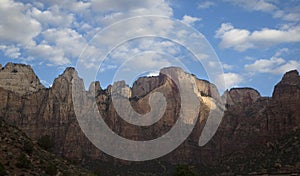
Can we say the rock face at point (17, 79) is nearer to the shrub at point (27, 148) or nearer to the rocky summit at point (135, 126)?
the rocky summit at point (135, 126)

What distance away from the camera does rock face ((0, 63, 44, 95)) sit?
193 meters

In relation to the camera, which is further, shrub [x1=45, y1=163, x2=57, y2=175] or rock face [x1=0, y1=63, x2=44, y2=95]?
rock face [x1=0, y1=63, x2=44, y2=95]

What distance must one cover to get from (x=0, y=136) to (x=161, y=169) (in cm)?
9654

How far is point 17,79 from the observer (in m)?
193

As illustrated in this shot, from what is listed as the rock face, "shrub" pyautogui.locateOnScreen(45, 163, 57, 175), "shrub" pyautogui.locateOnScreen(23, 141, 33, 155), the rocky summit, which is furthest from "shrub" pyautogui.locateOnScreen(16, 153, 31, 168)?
the rock face

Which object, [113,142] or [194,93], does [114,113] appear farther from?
[194,93]

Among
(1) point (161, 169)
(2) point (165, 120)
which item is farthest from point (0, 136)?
(2) point (165, 120)

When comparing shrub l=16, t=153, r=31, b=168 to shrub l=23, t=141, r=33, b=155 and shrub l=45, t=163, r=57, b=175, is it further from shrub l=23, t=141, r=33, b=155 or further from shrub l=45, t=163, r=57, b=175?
shrub l=23, t=141, r=33, b=155

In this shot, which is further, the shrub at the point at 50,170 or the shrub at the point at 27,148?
the shrub at the point at 27,148

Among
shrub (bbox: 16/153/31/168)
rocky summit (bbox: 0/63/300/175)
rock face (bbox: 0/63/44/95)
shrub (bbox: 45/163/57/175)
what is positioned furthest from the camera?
rock face (bbox: 0/63/44/95)

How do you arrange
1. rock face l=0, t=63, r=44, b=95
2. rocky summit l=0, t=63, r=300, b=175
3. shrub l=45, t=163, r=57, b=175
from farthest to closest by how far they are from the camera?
rock face l=0, t=63, r=44, b=95 → rocky summit l=0, t=63, r=300, b=175 → shrub l=45, t=163, r=57, b=175

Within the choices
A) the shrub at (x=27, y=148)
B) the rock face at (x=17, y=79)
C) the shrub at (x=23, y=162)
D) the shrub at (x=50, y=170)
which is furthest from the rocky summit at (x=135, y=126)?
the shrub at (x=23, y=162)

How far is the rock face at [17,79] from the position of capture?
19288cm

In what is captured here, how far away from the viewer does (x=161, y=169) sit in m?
137
